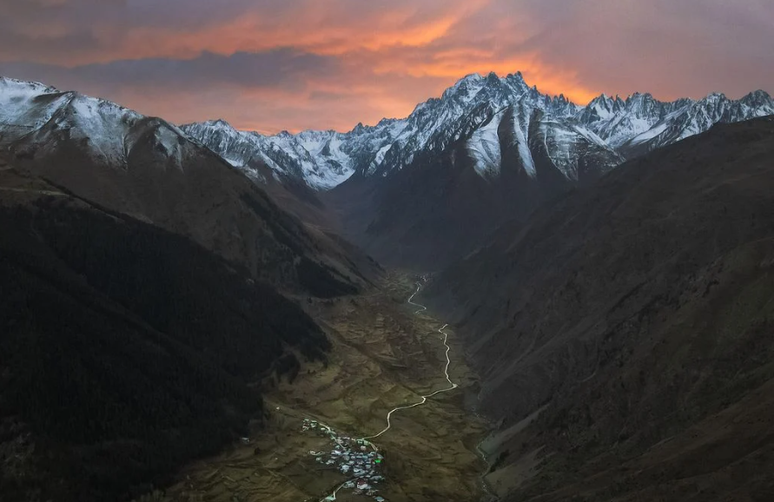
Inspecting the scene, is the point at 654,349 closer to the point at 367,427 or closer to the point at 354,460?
the point at 354,460

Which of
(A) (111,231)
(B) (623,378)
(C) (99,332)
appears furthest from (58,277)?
(B) (623,378)

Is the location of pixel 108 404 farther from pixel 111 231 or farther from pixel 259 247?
pixel 259 247

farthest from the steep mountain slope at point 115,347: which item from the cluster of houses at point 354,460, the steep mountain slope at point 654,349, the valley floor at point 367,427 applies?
the steep mountain slope at point 654,349

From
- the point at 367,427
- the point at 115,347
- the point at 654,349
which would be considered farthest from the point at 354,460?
the point at 654,349

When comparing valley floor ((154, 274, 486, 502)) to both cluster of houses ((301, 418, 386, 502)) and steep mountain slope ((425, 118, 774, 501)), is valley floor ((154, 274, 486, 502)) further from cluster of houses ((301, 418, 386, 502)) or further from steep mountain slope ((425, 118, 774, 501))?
steep mountain slope ((425, 118, 774, 501))

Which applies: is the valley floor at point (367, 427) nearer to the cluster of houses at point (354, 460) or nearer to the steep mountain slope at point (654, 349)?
the cluster of houses at point (354, 460)
